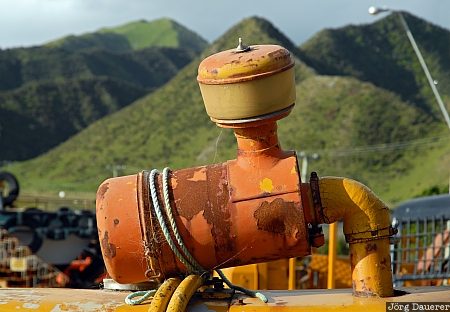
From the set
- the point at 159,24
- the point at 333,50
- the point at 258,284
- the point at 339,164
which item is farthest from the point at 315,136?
the point at 159,24

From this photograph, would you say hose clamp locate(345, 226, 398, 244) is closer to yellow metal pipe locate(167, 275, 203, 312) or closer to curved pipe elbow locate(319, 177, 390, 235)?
curved pipe elbow locate(319, 177, 390, 235)

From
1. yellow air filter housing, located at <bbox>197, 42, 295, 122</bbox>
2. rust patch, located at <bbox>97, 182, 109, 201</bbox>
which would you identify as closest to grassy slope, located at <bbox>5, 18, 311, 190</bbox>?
rust patch, located at <bbox>97, 182, 109, 201</bbox>

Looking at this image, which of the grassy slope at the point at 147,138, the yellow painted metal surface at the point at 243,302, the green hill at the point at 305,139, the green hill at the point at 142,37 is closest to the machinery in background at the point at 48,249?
the yellow painted metal surface at the point at 243,302

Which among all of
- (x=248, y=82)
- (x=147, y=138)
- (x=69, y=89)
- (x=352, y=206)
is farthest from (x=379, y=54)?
(x=248, y=82)

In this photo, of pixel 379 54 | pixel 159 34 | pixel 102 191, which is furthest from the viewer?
pixel 159 34

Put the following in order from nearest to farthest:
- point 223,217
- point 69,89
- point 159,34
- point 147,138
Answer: point 223,217, point 147,138, point 69,89, point 159,34

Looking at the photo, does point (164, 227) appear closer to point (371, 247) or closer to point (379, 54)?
point (371, 247)

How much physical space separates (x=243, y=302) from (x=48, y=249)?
1193 centimetres

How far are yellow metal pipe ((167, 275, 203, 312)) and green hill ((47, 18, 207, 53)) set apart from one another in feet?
545

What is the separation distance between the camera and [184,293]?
2.95 meters

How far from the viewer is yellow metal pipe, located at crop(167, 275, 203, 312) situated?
9.48 feet

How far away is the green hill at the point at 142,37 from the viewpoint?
173 meters

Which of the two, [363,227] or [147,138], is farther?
[147,138]

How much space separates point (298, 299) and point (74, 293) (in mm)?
940
